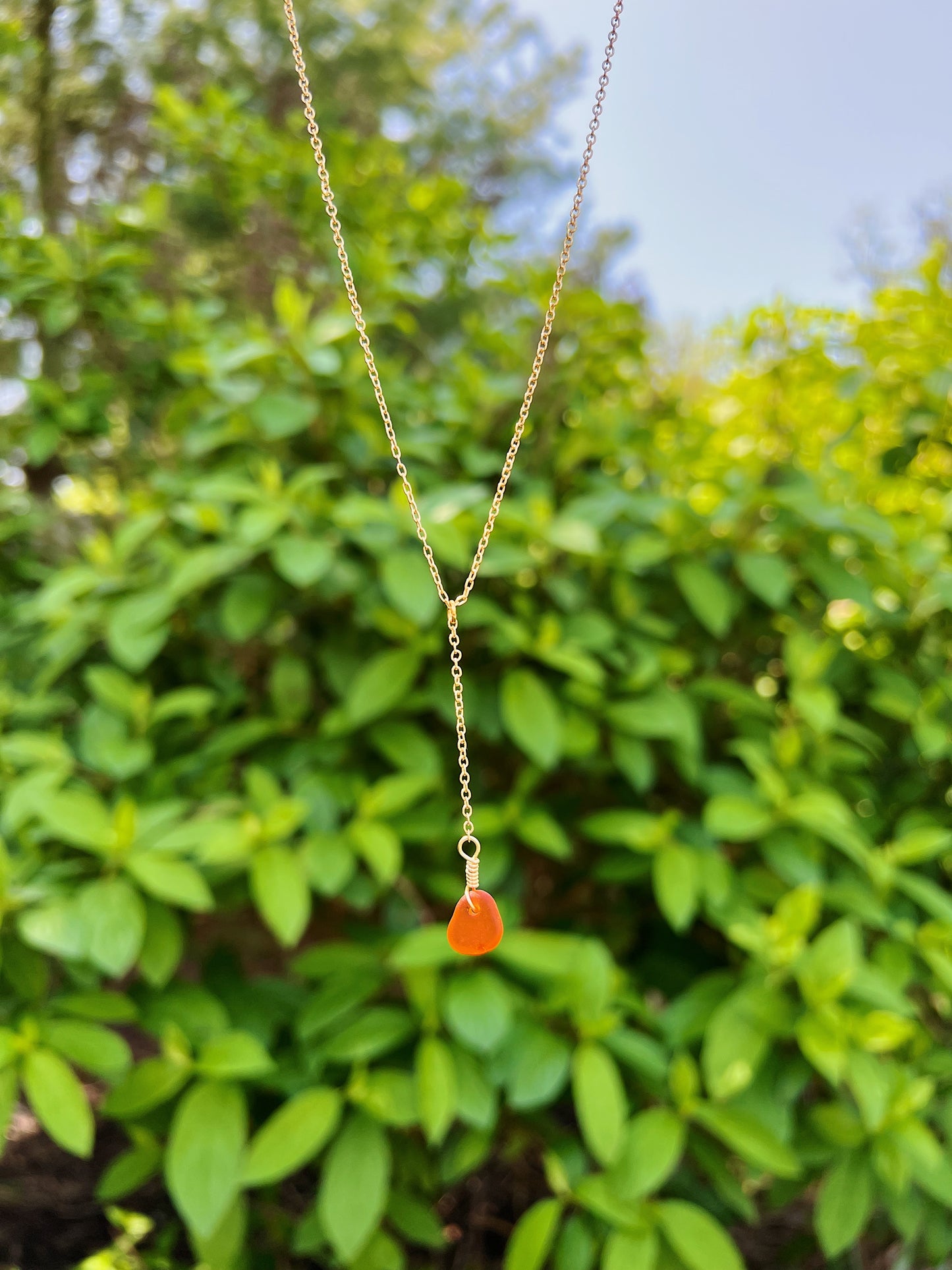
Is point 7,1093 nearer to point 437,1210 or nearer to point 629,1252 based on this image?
point 629,1252

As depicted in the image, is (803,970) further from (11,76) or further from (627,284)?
(627,284)

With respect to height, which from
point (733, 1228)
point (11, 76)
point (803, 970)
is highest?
point (11, 76)

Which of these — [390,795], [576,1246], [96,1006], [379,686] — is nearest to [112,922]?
[96,1006]

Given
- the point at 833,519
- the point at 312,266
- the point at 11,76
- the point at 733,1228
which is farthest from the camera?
the point at 312,266

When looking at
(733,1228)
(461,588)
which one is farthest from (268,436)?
(733,1228)

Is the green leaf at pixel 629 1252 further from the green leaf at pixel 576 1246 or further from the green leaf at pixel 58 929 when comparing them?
the green leaf at pixel 58 929

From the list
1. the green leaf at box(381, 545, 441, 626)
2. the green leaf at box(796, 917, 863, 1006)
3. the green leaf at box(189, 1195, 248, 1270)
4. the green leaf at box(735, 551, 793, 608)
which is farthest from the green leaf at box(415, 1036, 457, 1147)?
the green leaf at box(735, 551, 793, 608)

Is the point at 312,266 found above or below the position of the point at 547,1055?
above

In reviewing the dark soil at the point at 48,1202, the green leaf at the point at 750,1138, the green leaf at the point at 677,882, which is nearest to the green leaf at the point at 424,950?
the green leaf at the point at 677,882
